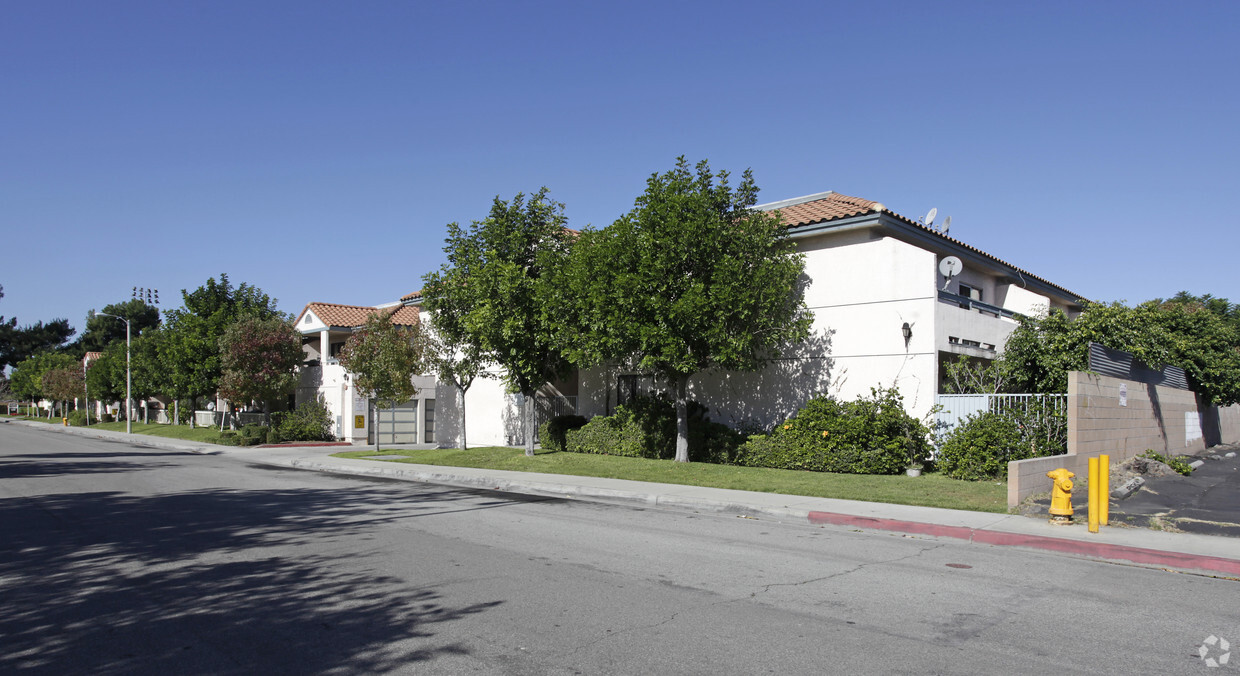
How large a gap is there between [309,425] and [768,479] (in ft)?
81.1

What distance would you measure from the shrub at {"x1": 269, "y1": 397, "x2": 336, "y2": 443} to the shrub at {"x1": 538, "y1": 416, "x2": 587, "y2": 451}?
14.4m

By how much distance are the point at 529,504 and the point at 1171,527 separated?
31.2 feet

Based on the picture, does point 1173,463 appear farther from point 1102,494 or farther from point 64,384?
point 64,384

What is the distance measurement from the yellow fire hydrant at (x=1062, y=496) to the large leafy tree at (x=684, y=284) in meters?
7.14

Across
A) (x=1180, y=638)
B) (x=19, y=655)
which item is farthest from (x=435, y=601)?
(x=1180, y=638)

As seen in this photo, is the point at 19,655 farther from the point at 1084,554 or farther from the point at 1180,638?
the point at 1084,554

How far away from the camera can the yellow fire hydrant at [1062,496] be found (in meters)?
10.4

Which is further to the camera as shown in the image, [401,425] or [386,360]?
[401,425]

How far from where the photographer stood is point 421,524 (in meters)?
10.8

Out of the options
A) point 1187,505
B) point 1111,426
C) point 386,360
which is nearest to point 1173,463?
point 1111,426

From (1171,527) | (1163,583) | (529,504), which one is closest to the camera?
(1163,583)

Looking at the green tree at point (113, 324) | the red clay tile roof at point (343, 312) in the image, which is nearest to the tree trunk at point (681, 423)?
the red clay tile roof at point (343, 312)

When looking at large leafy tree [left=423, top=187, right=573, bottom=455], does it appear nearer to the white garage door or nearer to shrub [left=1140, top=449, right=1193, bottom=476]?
the white garage door

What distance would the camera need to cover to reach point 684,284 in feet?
55.7
